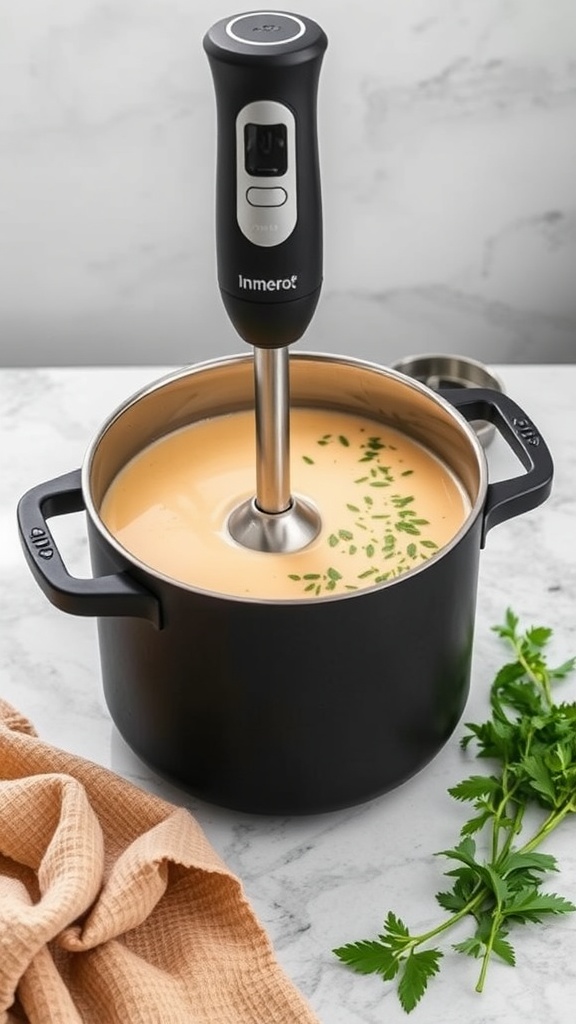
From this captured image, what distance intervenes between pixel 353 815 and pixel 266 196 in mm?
415

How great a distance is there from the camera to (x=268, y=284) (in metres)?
0.76

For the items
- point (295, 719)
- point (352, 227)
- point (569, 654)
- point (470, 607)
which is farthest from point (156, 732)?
point (352, 227)

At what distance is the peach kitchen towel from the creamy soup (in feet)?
0.49

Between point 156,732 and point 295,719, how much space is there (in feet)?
0.34

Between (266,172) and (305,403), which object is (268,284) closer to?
(266,172)

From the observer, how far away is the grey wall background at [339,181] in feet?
4.47

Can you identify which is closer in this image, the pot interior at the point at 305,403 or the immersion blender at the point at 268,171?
the immersion blender at the point at 268,171

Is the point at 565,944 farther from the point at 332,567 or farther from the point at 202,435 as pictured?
the point at 202,435

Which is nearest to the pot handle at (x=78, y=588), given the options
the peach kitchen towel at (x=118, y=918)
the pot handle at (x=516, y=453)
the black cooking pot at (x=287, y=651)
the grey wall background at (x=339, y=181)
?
the black cooking pot at (x=287, y=651)

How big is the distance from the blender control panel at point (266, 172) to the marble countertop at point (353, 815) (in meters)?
0.39

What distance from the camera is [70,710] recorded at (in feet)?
3.33

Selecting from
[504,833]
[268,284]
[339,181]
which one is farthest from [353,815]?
[339,181]

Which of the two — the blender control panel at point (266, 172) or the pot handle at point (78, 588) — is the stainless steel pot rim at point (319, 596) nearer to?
the pot handle at point (78, 588)

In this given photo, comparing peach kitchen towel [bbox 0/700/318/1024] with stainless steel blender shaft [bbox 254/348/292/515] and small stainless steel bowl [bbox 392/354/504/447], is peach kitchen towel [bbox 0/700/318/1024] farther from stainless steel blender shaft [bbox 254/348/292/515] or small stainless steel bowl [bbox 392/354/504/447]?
small stainless steel bowl [bbox 392/354/504/447]
